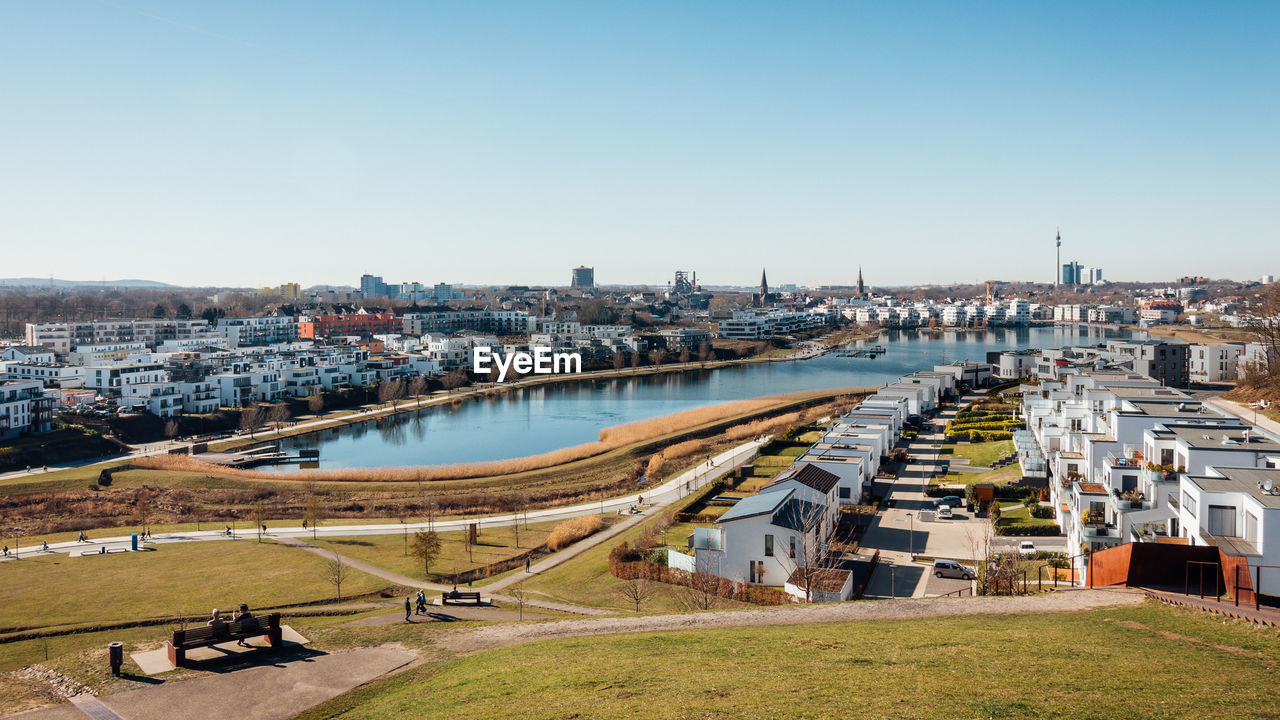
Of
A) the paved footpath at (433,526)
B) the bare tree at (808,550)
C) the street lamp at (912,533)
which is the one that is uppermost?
the bare tree at (808,550)

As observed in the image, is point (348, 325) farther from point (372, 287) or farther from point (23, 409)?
point (372, 287)

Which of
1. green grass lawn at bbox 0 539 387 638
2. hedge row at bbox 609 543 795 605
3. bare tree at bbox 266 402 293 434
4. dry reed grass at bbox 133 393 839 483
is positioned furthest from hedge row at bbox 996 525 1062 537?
bare tree at bbox 266 402 293 434

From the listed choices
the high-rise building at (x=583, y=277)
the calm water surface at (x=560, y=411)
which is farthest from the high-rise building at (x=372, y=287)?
the calm water surface at (x=560, y=411)

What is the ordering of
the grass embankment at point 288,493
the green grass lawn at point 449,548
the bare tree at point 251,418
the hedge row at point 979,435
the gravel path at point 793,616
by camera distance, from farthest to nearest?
1. the bare tree at point 251,418
2. the hedge row at point 979,435
3. the grass embankment at point 288,493
4. the green grass lawn at point 449,548
5. the gravel path at point 793,616

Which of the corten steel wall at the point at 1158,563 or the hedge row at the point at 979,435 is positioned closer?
the corten steel wall at the point at 1158,563

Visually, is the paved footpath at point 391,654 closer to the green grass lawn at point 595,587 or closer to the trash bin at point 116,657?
the trash bin at point 116,657

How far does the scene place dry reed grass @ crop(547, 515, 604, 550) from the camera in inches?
529

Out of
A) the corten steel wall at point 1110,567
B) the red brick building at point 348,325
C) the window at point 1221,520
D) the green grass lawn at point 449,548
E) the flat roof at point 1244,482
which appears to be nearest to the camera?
the corten steel wall at point 1110,567

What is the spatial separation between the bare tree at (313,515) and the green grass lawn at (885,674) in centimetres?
928

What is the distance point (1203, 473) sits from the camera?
33.3 feet

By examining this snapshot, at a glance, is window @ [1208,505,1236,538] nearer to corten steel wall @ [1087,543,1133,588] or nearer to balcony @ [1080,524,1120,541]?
corten steel wall @ [1087,543,1133,588]

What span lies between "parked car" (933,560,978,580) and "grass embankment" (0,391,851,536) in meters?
8.36

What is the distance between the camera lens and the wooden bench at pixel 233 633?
22.3 ft

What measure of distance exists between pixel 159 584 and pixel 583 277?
137129 millimetres
